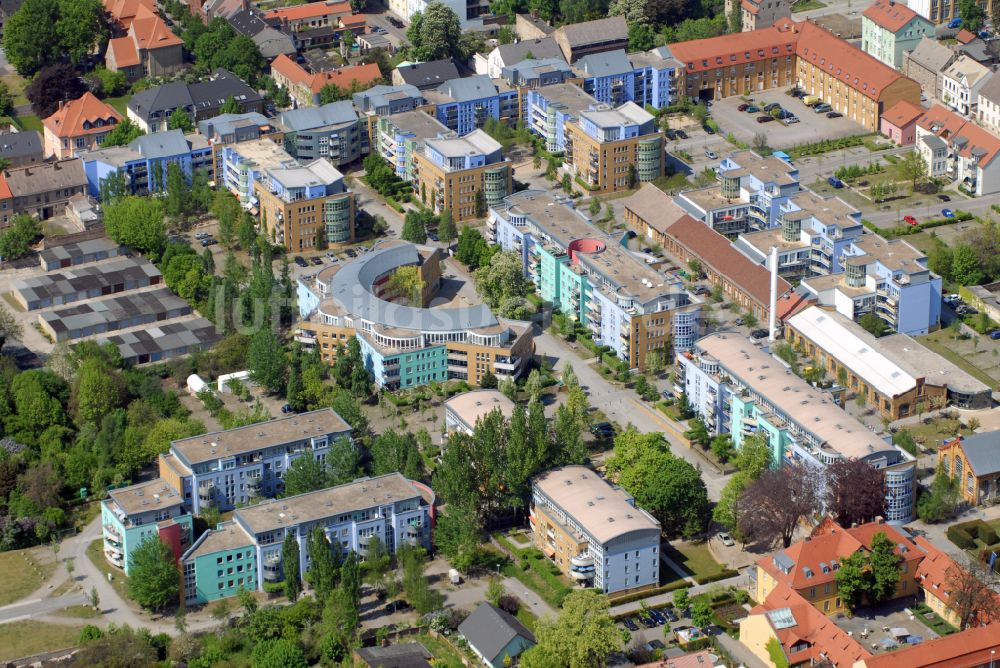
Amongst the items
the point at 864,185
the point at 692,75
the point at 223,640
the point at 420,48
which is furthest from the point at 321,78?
the point at 223,640

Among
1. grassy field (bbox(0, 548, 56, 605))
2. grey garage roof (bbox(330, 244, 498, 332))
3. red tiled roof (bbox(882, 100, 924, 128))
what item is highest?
red tiled roof (bbox(882, 100, 924, 128))

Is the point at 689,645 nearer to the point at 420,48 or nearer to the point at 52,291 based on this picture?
the point at 52,291

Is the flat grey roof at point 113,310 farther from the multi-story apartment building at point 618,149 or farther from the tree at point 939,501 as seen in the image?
the tree at point 939,501

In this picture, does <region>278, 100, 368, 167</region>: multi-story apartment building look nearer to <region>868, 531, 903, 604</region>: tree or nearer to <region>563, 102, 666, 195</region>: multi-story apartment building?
<region>563, 102, 666, 195</region>: multi-story apartment building

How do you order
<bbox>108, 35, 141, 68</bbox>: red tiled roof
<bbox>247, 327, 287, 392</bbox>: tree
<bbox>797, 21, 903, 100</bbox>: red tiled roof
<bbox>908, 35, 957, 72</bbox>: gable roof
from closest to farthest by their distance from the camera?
<bbox>247, 327, 287, 392</bbox>: tree < <bbox>797, 21, 903, 100</bbox>: red tiled roof < <bbox>908, 35, 957, 72</bbox>: gable roof < <bbox>108, 35, 141, 68</bbox>: red tiled roof

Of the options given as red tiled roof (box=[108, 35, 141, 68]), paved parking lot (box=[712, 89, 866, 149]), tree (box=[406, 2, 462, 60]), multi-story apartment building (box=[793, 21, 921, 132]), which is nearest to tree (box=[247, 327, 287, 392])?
paved parking lot (box=[712, 89, 866, 149])

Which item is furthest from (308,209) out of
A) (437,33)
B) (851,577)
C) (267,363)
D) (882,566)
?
(882,566)

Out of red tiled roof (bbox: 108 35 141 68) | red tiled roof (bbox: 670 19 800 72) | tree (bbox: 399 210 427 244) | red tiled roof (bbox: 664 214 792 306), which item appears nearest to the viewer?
red tiled roof (bbox: 664 214 792 306)

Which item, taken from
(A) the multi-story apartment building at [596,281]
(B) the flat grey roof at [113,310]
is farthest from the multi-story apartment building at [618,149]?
(B) the flat grey roof at [113,310]

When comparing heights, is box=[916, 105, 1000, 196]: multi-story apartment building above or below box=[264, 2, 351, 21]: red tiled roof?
below
